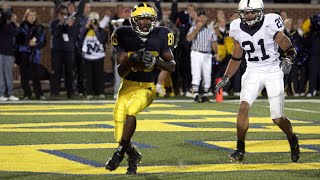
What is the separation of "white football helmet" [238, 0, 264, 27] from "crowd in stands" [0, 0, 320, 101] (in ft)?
25.3

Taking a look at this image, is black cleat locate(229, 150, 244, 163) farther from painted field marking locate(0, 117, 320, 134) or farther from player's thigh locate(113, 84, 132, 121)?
painted field marking locate(0, 117, 320, 134)

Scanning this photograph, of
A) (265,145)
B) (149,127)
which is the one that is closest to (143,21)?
(265,145)

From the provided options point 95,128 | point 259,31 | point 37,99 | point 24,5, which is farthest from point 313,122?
point 24,5

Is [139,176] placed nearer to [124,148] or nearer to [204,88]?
[124,148]

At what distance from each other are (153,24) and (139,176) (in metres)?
1.38

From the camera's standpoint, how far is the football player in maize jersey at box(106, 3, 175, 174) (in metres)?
7.91

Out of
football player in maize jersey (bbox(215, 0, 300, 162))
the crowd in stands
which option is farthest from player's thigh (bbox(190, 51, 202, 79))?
football player in maize jersey (bbox(215, 0, 300, 162))

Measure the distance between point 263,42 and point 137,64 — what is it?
4.95 ft

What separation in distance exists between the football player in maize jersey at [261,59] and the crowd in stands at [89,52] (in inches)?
300

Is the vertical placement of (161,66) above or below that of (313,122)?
above

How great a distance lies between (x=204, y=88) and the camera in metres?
16.5

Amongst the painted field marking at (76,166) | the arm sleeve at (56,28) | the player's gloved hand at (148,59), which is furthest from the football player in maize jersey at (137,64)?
the arm sleeve at (56,28)

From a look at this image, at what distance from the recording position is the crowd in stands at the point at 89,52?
16.9 metres

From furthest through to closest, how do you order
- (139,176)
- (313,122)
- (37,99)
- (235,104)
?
(37,99) → (235,104) → (313,122) → (139,176)
